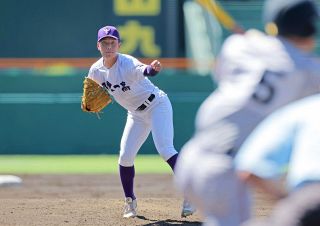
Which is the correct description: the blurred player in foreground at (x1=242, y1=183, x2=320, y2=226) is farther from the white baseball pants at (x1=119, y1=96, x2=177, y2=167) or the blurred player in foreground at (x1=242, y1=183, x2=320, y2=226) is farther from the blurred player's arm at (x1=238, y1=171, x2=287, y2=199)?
the white baseball pants at (x1=119, y1=96, x2=177, y2=167)

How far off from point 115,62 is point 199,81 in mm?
6795

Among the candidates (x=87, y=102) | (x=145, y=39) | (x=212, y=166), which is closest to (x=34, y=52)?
(x=145, y=39)

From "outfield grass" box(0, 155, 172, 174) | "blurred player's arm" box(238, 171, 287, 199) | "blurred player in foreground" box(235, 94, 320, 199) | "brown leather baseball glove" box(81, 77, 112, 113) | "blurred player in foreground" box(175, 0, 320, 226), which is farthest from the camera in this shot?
"outfield grass" box(0, 155, 172, 174)

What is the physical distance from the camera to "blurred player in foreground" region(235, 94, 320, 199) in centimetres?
313

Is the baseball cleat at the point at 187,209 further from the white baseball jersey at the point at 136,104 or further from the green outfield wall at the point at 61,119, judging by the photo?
the green outfield wall at the point at 61,119

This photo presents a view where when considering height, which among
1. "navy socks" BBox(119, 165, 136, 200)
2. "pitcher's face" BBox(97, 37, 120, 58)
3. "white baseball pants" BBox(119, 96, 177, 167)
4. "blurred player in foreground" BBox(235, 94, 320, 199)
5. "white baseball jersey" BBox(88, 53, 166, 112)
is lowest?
"navy socks" BBox(119, 165, 136, 200)

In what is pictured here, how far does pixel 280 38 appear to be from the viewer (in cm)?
371

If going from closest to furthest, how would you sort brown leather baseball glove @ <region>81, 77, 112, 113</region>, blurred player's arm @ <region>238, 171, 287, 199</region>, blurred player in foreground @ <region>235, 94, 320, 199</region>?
blurred player in foreground @ <region>235, 94, 320, 199</region>, blurred player's arm @ <region>238, 171, 287, 199</region>, brown leather baseball glove @ <region>81, 77, 112, 113</region>

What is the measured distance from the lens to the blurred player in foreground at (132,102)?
26.0ft

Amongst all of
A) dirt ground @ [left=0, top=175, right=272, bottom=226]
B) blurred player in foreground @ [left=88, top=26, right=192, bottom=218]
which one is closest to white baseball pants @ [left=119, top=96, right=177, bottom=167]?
blurred player in foreground @ [left=88, top=26, right=192, bottom=218]

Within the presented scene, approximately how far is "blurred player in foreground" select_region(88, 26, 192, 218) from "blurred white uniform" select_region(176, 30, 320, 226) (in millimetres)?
3987

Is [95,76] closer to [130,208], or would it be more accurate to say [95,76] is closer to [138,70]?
[138,70]

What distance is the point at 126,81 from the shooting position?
26.1 feet

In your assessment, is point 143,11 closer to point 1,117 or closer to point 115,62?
point 1,117
